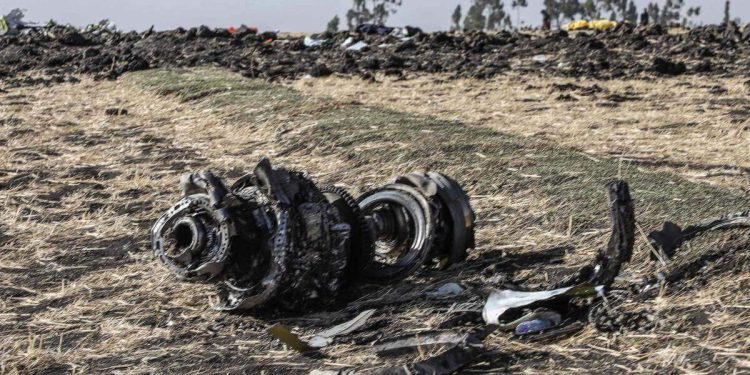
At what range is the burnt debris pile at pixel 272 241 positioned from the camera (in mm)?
4098

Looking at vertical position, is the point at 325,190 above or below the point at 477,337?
above

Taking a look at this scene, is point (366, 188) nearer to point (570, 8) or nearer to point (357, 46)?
point (357, 46)

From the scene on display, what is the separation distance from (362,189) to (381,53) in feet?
40.1

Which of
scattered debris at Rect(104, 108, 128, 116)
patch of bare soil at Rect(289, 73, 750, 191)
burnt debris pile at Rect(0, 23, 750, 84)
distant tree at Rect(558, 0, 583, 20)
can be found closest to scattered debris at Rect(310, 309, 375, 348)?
patch of bare soil at Rect(289, 73, 750, 191)

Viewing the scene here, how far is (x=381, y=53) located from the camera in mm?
18500

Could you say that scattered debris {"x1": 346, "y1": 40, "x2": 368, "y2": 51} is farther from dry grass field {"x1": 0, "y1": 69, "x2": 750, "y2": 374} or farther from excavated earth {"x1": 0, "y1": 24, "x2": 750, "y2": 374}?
dry grass field {"x1": 0, "y1": 69, "x2": 750, "y2": 374}

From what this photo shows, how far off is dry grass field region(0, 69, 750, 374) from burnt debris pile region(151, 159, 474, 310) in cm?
12

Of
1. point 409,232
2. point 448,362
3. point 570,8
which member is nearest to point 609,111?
point 409,232

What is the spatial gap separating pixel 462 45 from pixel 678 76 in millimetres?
6302

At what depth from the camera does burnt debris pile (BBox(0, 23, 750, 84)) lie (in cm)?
1512

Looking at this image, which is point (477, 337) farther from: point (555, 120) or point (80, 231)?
point (555, 120)

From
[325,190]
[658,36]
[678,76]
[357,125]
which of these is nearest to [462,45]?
[658,36]

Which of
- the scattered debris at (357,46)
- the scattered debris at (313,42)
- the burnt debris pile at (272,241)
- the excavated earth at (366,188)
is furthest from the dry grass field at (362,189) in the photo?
the scattered debris at (313,42)

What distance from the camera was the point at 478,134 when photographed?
772 cm
